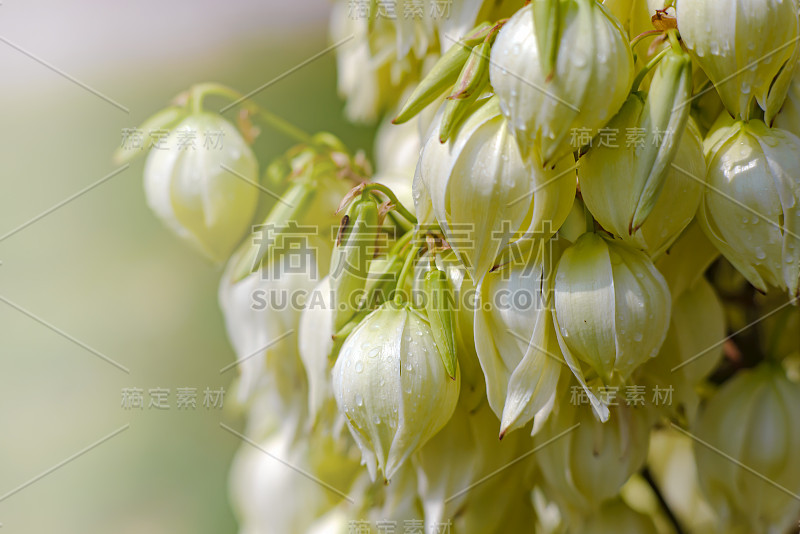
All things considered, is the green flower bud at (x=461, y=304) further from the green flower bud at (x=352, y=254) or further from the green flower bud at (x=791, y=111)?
the green flower bud at (x=791, y=111)

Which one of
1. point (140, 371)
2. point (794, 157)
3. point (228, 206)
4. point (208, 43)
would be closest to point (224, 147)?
point (228, 206)

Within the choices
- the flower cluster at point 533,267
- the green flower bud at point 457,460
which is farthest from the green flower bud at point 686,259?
the green flower bud at point 457,460

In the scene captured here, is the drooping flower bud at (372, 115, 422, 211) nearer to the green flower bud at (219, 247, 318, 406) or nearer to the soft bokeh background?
the green flower bud at (219, 247, 318, 406)

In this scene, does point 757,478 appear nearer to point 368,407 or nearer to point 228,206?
point 368,407

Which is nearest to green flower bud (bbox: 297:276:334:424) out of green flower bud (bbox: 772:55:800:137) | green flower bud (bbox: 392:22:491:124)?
green flower bud (bbox: 392:22:491:124)

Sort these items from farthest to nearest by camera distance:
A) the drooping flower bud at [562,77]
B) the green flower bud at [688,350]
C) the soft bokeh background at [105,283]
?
the soft bokeh background at [105,283] → the green flower bud at [688,350] → the drooping flower bud at [562,77]
